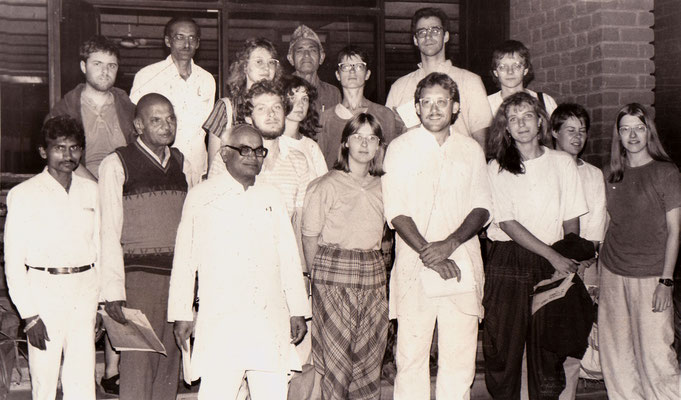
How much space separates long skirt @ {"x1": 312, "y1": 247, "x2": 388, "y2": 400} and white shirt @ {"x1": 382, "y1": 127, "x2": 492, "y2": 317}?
19 cm

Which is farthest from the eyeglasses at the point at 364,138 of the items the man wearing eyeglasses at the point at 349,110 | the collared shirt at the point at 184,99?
the collared shirt at the point at 184,99

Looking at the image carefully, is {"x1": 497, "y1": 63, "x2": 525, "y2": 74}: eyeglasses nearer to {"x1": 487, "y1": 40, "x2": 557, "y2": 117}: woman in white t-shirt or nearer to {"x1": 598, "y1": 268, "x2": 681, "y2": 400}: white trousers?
{"x1": 487, "y1": 40, "x2": 557, "y2": 117}: woman in white t-shirt

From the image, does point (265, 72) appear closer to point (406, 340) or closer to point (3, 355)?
point (406, 340)

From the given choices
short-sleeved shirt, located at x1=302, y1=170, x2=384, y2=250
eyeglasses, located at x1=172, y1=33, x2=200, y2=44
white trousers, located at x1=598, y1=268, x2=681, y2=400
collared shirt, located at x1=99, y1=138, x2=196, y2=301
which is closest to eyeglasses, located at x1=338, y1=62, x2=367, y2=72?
short-sleeved shirt, located at x1=302, y1=170, x2=384, y2=250

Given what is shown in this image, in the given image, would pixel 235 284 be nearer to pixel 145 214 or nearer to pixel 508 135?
pixel 145 214

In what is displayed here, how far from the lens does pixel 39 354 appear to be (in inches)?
180

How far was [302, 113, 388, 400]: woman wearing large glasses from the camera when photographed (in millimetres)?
4895

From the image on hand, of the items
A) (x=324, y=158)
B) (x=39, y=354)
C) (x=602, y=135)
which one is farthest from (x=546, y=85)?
(x=39, y=354)

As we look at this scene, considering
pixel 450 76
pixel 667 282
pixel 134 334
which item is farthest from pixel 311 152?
pixel 667 282

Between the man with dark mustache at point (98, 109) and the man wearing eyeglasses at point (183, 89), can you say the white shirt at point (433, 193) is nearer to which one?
the man wearing eyeglasses at point (183, 89)

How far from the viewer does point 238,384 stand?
14.1 ft

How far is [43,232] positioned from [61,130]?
23.5 inches

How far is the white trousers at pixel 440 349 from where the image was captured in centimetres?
481

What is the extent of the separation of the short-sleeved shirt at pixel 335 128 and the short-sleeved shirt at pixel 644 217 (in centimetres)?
161
